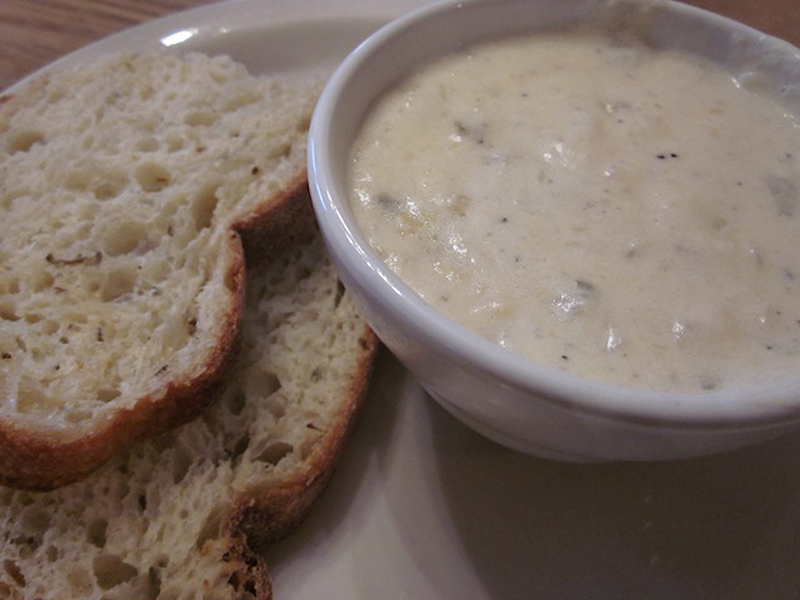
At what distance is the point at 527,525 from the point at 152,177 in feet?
3.23

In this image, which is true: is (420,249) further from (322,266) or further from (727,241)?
(322,266)

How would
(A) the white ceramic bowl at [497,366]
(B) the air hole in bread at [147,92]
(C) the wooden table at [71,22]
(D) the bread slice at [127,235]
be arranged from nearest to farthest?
(A) the white ceramic bowl at [497,366] < (D) the bread slice at [127,235] < (B) the air hole in bread at [147,92] < (C) the wooden table at [71,22]

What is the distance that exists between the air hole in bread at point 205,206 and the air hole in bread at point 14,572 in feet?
2.15

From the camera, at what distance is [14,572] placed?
1.08m

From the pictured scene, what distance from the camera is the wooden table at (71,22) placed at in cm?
184

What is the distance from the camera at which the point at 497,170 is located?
103cm

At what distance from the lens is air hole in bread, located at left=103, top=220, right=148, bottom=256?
54.9 inches

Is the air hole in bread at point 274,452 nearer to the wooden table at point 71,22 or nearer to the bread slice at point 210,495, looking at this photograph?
the bread slice at point 210,495

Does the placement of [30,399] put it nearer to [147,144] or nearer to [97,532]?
[97,532]

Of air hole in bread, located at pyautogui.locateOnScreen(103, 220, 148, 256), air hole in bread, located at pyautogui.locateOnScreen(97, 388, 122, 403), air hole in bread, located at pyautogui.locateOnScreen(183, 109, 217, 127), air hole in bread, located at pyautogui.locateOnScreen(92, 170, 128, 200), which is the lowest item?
air hole in bread, located at pyautogui.locateOnScreen(97, 388, 122, 403)

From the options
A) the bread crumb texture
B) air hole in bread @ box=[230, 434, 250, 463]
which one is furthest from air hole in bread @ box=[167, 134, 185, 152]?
air hole in bread @ box=[230, 434, 250, 463]

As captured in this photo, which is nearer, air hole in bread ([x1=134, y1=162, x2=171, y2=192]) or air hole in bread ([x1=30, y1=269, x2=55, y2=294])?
air hole in bread ([x1=30, y1=269, x2=55, y2=294])

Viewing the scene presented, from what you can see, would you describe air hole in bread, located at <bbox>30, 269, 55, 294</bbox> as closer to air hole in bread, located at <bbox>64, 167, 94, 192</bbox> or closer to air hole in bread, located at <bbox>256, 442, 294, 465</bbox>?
air hole in bread, located at <bbox>64, 167, 94, 192</bbox>

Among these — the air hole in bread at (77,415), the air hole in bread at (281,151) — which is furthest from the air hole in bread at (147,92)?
the air hole in bread at (77,415)
